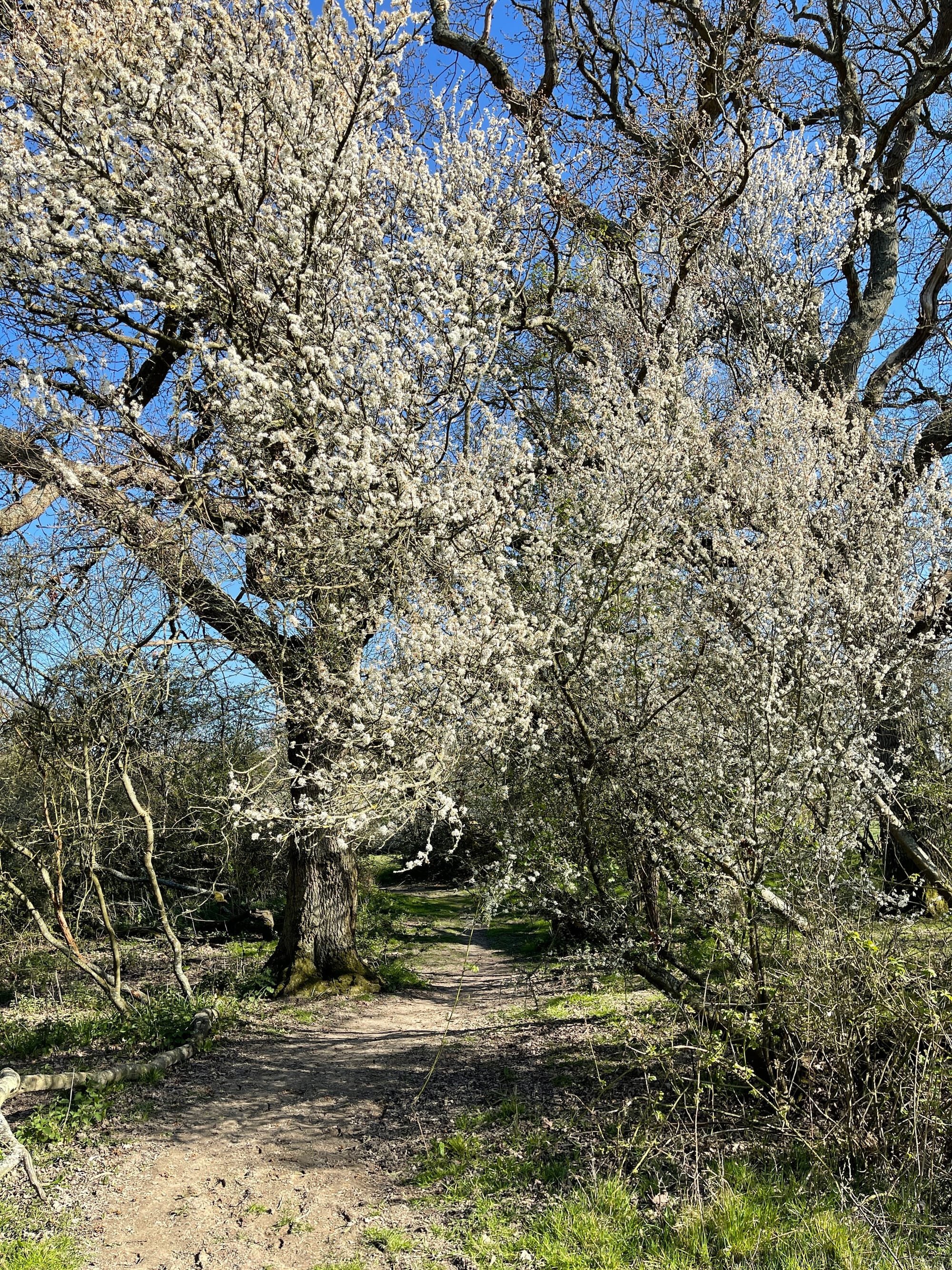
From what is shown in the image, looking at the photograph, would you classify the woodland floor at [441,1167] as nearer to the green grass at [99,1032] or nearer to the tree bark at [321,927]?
the green grass at [99,1032]

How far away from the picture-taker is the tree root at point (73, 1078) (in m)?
3.86

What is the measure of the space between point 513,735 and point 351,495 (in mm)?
1789

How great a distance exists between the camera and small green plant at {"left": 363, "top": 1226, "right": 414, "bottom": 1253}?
12.7 feet

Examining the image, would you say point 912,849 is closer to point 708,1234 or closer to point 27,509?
point 708,1234

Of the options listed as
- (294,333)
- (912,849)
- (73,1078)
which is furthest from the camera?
(912,849)

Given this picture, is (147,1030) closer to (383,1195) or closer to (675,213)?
(383,1195)

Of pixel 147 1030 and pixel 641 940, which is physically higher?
pixel 641 940

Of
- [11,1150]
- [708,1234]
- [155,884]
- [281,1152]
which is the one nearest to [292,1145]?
[281,1152]

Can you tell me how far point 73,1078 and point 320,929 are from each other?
3546mm

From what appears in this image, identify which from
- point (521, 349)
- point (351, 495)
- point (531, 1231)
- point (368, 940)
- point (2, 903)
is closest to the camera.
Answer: point (531, 1231)

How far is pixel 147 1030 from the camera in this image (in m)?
6.96

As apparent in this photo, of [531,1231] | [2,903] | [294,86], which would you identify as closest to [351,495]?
[294,86]

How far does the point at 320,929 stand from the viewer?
888 cm

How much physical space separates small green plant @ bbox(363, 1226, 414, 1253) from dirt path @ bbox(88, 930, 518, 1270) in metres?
0.05
